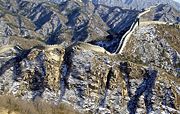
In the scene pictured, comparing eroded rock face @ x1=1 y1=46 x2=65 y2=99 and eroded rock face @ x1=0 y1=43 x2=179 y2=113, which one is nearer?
eroded rock face @ x1=0 y1=43 x2=179 y2=113

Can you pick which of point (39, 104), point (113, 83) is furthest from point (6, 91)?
point (113, 83)

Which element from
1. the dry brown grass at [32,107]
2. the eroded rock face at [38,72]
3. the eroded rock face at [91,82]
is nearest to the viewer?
the dry brown grass at [32,107]

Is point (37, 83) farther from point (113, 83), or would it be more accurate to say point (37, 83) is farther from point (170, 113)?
point (170, 113)

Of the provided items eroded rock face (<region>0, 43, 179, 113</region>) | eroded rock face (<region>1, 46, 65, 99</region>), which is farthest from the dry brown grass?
eroded rock face (<region>1, 46, 65, 99</region>)

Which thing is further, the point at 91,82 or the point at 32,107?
the point at 91,82

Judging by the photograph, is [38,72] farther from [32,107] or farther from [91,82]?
[32,107]

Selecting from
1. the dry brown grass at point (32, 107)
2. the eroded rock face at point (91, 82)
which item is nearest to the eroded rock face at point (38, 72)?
the eroded rock face at point (91, 82)

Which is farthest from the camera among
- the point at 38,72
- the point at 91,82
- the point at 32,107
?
the point at 38,72

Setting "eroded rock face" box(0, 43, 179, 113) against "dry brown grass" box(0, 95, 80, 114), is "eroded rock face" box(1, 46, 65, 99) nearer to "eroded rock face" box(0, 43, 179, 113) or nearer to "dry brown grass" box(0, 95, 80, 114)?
"eroded rock face" box(0, 43, 179, 113)

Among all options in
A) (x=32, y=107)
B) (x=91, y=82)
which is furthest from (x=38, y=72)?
(x=32, y=107)

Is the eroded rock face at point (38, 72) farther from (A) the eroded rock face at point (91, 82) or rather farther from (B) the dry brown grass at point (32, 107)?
(B) the dry brown grass at point (32, 107)
